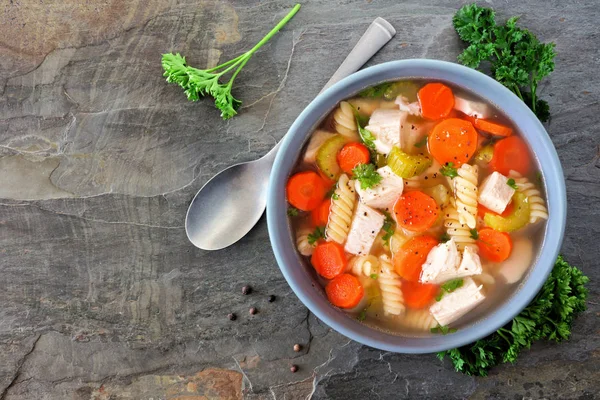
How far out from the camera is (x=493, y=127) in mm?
2619

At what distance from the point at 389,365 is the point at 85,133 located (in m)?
2.24

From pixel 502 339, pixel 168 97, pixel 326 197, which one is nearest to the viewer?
pixel 326 197

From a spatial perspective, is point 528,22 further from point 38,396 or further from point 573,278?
point 38,396

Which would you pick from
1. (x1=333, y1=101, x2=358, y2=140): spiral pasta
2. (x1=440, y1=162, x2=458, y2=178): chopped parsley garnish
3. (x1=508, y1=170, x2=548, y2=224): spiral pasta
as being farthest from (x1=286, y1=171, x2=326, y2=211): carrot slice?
(x1=508, y1=170, x2=548, y2=224): spiral pasta

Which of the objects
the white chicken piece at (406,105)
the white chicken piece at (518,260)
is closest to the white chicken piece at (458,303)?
the white chicken piece at (518,260)

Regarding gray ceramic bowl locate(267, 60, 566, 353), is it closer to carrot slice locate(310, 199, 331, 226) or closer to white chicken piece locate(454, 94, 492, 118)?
white chicken piece locate(454, 94, 492, 118)

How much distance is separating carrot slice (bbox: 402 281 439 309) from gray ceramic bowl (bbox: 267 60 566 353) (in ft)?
0.57

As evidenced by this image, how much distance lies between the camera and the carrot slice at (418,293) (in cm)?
273

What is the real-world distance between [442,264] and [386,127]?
714 millimetres

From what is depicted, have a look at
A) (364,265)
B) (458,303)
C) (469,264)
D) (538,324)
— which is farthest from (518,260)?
(364,265)

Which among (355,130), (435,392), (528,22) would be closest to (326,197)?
(355,130)

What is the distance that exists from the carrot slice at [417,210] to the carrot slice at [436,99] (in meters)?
0.41

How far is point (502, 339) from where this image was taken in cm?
295

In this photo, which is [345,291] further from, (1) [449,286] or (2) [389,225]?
(1) [449,286]
